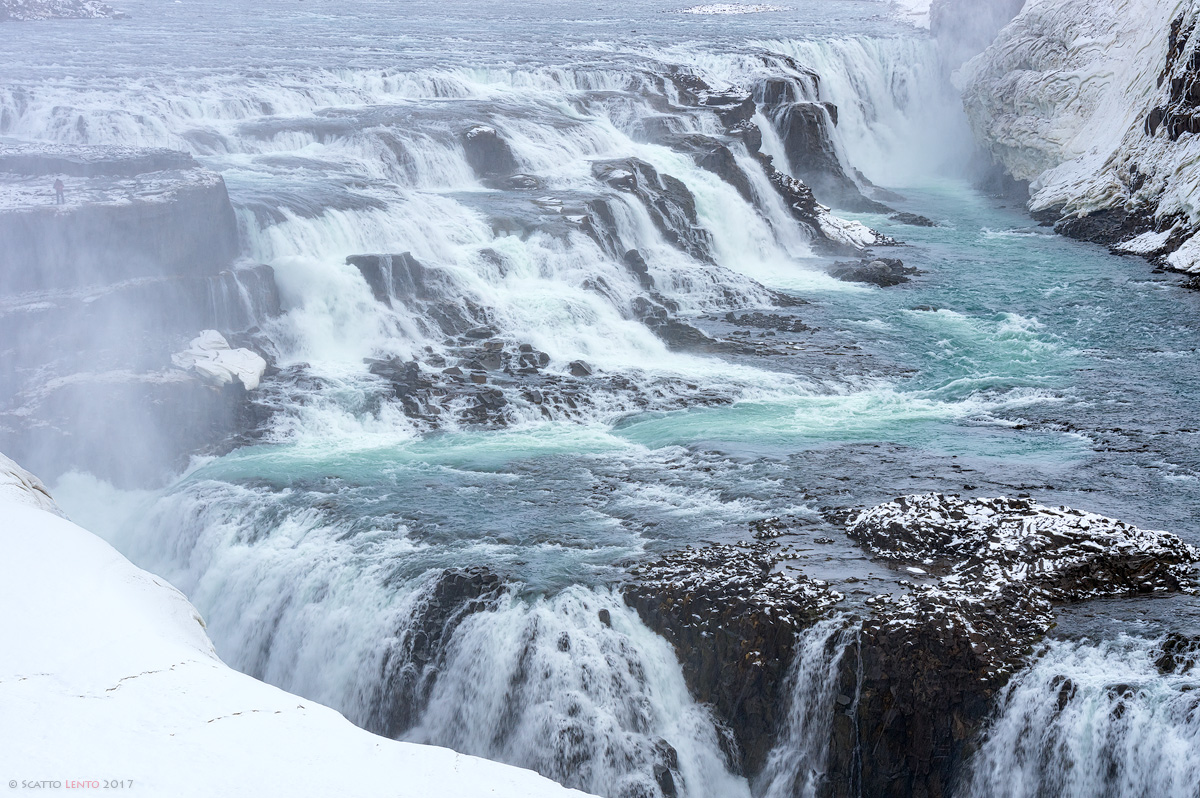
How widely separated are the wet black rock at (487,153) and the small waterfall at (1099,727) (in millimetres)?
20086

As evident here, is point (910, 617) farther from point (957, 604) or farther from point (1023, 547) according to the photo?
point (1023, 547)

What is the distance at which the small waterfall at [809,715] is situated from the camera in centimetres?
1013

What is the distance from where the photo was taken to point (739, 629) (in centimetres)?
1071

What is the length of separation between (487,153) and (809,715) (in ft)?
64.8

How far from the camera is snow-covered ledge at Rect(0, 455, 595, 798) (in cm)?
551

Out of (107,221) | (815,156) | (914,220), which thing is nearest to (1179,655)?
(107,221)

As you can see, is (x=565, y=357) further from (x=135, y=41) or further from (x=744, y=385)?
(x=135, y=41)

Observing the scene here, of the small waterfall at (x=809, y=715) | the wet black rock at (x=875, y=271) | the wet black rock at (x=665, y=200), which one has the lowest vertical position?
the small waterfall at (x=809, y=715)

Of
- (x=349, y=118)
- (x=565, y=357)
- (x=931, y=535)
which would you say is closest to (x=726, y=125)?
(x=349, y=118)

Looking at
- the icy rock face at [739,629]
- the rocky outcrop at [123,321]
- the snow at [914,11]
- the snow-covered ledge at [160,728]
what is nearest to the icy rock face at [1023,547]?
the icy rock face at [739,629]

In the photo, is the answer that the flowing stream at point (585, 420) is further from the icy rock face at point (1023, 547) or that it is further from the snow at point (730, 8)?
the snow at point (730, 8)

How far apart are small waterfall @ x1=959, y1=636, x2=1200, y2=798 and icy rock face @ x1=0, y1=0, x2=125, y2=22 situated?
51.3 meters

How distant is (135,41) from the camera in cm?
3919

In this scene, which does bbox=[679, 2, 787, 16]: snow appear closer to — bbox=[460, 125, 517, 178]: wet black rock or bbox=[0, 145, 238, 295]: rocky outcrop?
bbox=[460, 125, 517, 178]: wet black rock
